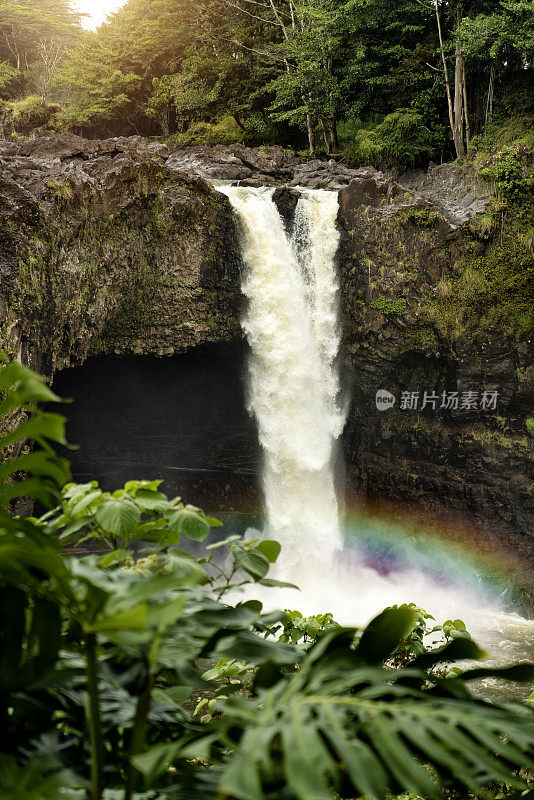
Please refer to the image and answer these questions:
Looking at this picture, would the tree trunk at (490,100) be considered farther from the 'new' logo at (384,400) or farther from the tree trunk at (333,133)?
the 'new' logo at (384,400)

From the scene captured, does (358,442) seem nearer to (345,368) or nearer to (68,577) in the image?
(345,368)

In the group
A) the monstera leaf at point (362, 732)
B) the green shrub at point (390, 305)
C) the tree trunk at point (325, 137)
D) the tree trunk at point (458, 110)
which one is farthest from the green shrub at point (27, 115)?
the monstera leaf at point (362, 732)

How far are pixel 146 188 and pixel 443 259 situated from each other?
200 inches

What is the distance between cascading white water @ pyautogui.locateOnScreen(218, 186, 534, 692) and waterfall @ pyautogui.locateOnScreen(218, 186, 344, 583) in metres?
0.02

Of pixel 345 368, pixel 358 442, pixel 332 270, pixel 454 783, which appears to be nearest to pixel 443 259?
pixel 332 270

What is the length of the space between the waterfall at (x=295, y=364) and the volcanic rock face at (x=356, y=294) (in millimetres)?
316

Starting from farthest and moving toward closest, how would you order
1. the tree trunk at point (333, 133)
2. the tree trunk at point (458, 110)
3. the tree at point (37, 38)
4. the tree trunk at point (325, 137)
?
the tree at point (37, 38) < the tree trunk at point (325, 137) < the tree trunk at point (333, 133) < the tree trunk at point (458, 110)

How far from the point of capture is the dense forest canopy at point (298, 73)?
10773 millimetres

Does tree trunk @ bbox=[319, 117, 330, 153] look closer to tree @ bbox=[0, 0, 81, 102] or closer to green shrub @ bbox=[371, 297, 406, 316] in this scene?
green shrub @ bbox=[371, 297, 406, 316]

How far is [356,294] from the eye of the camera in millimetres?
9531

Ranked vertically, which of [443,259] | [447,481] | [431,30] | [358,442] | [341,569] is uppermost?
[431,30]

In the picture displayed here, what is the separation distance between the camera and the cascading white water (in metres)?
9.19

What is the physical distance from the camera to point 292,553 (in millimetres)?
9672

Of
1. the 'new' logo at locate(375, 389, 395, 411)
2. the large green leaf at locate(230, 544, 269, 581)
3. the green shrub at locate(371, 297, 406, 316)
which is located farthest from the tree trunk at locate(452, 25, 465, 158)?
the large green leaf at locate(230, 544, 269, 581)
